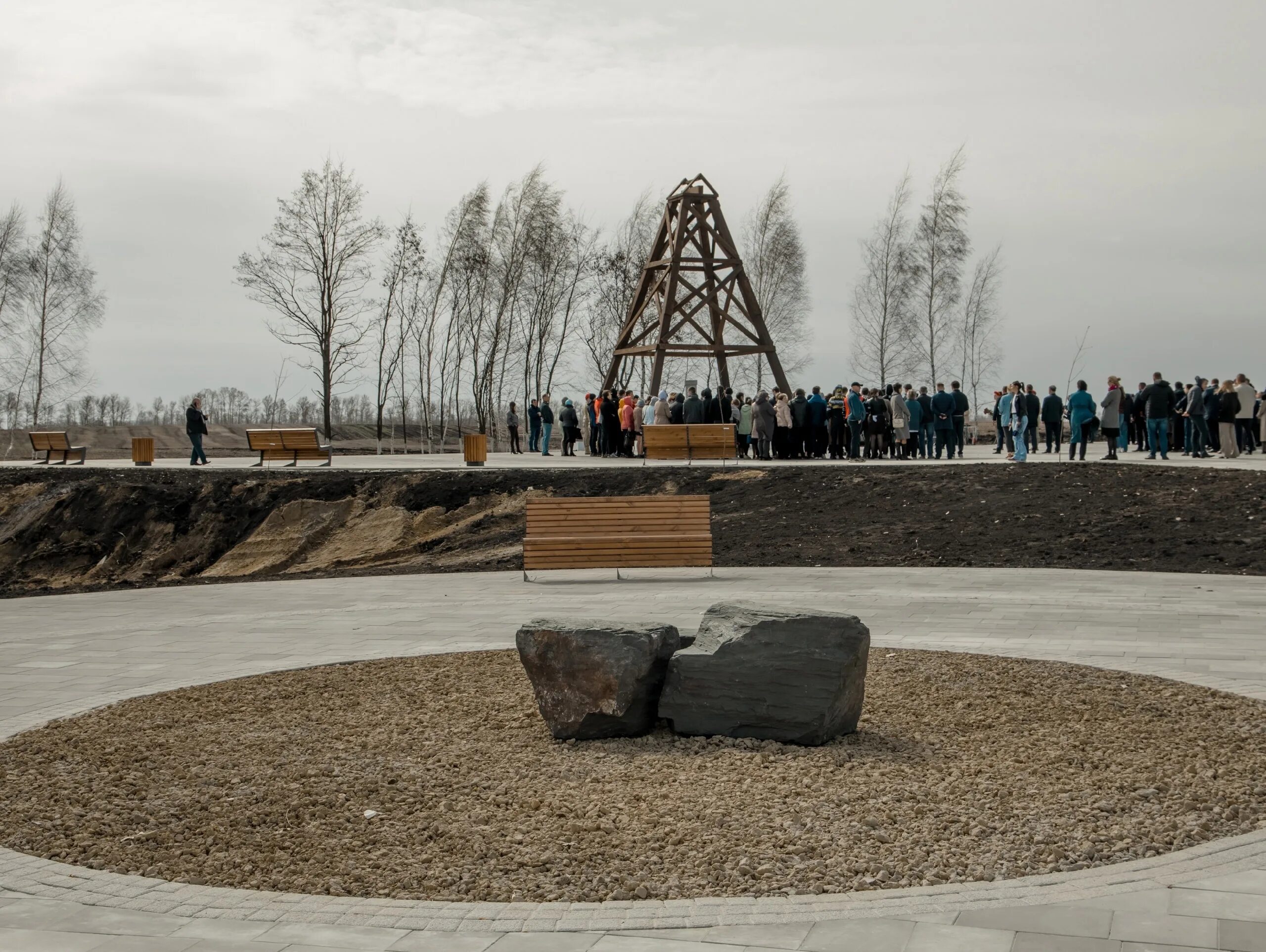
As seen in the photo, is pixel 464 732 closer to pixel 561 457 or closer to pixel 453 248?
pixel 561 457

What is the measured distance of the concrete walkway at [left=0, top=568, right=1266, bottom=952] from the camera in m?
4.14

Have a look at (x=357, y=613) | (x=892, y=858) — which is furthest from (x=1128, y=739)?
(x=357, y=613)

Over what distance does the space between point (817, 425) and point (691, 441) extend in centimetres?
413

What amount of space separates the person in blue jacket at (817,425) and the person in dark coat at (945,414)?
8.27 ft

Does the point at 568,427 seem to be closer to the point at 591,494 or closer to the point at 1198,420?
the point at 591,494

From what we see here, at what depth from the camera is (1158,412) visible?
25.8 meters

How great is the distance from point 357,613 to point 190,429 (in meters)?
19.5

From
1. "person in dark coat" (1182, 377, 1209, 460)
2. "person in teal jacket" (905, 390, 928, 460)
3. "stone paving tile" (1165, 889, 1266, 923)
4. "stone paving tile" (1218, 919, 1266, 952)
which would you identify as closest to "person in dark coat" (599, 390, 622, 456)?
"person in teal jacket" (905, 390, 928, 460)

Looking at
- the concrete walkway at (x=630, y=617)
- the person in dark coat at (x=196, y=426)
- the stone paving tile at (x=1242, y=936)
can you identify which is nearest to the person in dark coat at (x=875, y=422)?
the concrete walkway at (x=630, y=617)

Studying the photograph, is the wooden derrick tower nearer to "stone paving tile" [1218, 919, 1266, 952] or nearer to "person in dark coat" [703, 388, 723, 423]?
"person in dark coat" [703, 388, 723, 423]

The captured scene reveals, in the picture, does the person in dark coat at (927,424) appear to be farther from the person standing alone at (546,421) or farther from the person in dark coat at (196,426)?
the person in dark coat at (196,426)

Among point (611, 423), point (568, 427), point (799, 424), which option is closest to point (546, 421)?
point (568, 427)

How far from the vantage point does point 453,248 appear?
4953 centimetres

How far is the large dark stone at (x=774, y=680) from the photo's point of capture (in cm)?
677
